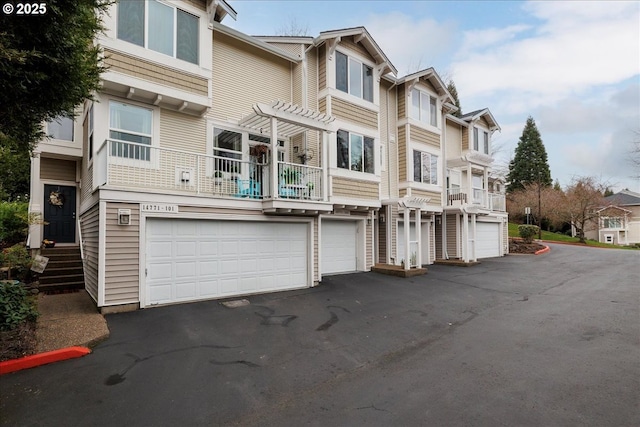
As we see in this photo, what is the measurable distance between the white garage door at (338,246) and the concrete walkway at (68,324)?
7.41 m

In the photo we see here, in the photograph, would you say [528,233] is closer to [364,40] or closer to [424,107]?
[424,107]

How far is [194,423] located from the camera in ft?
11.6

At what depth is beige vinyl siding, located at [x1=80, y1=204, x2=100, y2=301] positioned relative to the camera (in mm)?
7773

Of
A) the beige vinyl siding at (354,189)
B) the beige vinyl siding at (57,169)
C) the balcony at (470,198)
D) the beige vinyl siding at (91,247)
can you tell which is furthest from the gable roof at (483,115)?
the beige vinyl siding at (57,169)

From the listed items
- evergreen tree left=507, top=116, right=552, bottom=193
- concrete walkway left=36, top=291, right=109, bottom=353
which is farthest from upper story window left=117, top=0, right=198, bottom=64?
evergreen tree left=507, top=116, right=552, bottom=193

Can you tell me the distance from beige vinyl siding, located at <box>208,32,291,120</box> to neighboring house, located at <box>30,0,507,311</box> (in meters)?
0.04

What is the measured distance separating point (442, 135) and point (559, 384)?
48.7ft

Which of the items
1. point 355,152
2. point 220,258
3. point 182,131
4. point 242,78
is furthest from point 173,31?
point 355,152

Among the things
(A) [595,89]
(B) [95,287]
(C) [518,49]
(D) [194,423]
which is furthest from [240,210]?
(A) [595,89]

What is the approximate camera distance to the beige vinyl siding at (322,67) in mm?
11977

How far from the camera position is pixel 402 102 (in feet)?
50.2

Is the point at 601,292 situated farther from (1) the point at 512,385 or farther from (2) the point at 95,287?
(2) the point at 95,287

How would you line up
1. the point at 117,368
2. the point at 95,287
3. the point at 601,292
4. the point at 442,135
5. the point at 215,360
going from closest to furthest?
the point at 117,368
the point at 215,360
the point at 95,287
the point at 601,292
the point at 442,135

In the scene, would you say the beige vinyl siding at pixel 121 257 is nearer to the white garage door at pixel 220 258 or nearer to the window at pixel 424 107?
the white garage door at pixel 220 258
